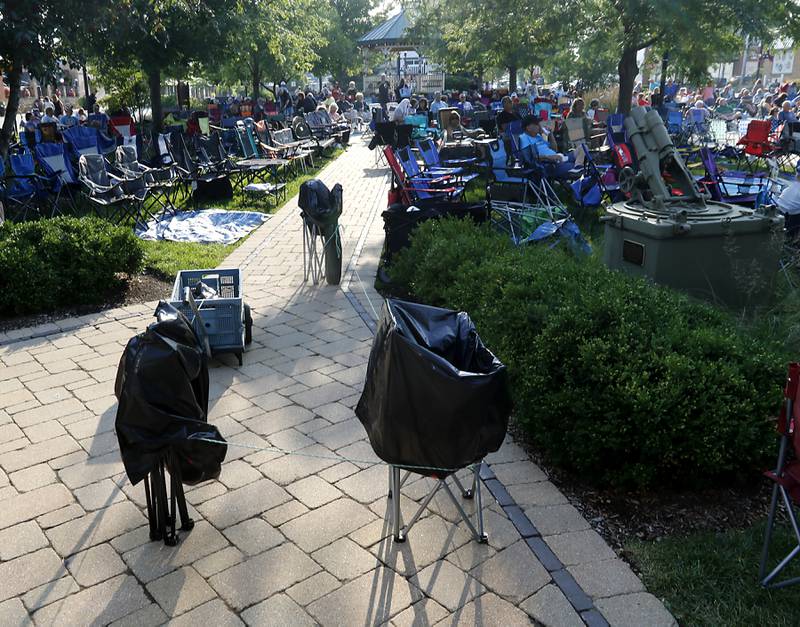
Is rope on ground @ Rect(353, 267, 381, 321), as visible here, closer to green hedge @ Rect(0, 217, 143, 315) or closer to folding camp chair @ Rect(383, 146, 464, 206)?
folding camp chair @ Rect(383, 146, 464, 206)

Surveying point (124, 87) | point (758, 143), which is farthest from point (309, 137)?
point (758, 143)

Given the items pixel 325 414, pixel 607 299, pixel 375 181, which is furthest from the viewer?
pixel 375 181

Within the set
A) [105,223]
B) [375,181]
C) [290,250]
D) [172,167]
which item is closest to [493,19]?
[375,181]

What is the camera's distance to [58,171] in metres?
10.1

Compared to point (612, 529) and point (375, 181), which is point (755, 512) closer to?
point (612, 529)

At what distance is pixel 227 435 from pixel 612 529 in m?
2.22

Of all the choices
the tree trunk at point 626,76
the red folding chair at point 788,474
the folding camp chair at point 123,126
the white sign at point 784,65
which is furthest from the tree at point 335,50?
the white sign at point 784,65

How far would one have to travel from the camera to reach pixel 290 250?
8.87m

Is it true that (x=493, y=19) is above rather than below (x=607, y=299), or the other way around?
above

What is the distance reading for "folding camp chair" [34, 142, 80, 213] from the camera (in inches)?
390

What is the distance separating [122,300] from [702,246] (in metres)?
5.11

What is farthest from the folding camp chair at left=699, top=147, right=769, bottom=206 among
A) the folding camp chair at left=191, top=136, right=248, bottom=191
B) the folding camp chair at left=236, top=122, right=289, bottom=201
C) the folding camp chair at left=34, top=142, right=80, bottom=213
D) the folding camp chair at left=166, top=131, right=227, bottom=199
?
the folding camp chair at left=34, top=142, right=80, bottom=213

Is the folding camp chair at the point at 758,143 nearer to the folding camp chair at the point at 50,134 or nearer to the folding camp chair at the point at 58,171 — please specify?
the folding camp chair at the point at 58,171

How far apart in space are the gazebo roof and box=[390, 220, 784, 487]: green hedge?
27.9 metres
